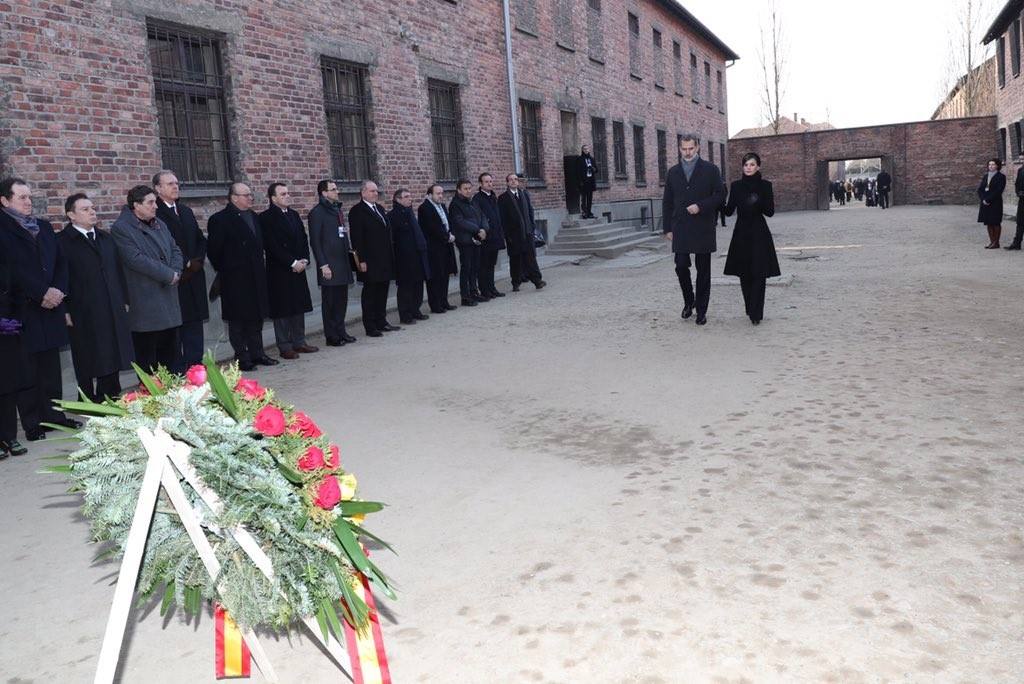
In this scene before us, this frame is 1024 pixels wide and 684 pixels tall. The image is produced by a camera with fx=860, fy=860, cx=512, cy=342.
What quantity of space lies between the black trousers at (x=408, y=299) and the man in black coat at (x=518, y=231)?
9.28ft

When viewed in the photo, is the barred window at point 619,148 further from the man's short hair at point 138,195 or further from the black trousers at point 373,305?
the man's short hair at point 138,195

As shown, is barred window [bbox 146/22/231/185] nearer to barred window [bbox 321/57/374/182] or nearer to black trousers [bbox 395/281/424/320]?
barred window [bbox 321/57/374/182]

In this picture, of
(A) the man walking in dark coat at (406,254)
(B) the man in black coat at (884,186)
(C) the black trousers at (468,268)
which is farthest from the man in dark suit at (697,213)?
(B) the man in black coat at (884,186)

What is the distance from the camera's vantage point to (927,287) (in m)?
10.9

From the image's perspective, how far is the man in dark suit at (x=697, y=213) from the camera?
9258mm

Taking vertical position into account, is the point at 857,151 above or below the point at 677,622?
above

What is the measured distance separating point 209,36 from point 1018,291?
1017 centimetres

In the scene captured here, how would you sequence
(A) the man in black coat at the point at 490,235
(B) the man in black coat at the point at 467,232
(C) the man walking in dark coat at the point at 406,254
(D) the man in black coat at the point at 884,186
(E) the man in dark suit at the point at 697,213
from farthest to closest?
(D) the man in black coat at the point at 884,186
(A) the man in black coat at the point at 490,235
(B) the man in black coat at the point at 467,232
(C) the man walking in dark coat at the point at 406,254
(E) the man in dark suit at the point at 697,213

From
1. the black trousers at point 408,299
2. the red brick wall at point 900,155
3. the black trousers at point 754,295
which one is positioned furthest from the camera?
the red brick wall at point 900,155

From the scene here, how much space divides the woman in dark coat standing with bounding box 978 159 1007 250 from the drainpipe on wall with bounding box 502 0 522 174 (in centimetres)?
895

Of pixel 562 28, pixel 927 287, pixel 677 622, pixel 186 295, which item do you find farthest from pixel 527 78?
pixel 677 622

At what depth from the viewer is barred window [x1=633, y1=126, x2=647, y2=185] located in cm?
2700

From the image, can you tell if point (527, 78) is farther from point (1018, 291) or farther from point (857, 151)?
point (857, 151)

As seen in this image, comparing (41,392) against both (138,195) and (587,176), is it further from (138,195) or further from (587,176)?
(587,176)
